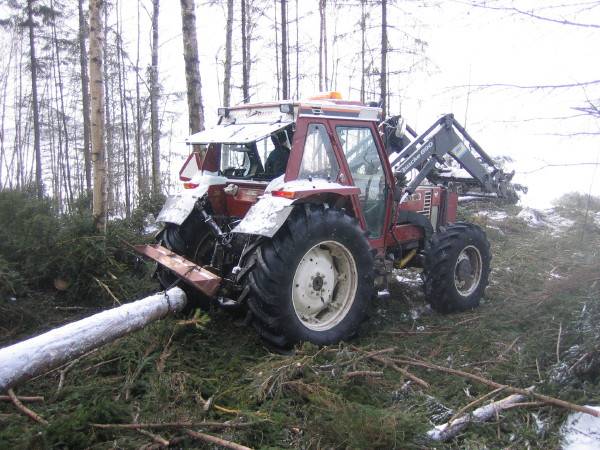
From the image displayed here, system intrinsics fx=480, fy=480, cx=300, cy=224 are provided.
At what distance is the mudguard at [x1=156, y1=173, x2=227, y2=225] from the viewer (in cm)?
513

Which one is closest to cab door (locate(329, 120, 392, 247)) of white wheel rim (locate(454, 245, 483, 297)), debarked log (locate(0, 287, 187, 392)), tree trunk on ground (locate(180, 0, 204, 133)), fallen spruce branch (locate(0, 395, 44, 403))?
white wheel rim (locate(454, 245, 483, 297))

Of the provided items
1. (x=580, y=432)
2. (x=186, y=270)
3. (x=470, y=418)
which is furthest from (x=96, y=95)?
(x=580, y=432)

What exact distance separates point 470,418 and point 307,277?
195cm

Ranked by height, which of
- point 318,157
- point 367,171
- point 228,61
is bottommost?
point 367,171

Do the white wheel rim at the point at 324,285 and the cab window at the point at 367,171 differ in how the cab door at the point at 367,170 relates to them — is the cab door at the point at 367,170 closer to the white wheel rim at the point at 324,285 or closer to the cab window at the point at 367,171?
the cab window at the point at 367,171

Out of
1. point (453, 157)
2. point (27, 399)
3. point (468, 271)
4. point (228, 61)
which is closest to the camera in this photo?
point (27, 399)

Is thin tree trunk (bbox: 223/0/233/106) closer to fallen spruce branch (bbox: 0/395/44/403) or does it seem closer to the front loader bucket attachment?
the front loader bucket attachment

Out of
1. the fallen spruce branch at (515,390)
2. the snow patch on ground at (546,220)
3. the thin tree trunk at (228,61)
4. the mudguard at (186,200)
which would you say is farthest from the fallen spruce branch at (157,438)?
the thin tree trunk at (228,61)

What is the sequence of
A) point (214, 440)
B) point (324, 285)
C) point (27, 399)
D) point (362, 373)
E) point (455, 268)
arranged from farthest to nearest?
point (455, 268) → point (324, 285) → point (362, 373) → point (27, 399) → point (214, 440)

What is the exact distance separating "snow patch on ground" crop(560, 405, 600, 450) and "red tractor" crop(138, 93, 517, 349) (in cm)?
206

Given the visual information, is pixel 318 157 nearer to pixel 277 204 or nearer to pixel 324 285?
pixel 277 204

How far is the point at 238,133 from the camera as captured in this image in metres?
4.68

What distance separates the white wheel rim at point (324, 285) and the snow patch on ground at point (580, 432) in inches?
84.6

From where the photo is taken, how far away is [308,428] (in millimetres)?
3023
